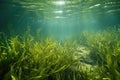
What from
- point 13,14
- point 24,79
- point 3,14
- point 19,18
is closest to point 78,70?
point 24,79

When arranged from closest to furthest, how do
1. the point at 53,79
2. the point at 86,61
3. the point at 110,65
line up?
the point at 110,65 < the point at 53,79 < the point at 86,61

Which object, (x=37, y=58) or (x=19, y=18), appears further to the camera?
(x=19, y=18)

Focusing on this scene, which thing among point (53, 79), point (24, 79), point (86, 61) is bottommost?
point (86, 61)

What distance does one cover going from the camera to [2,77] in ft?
11.6

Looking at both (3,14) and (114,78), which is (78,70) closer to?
(114,78)

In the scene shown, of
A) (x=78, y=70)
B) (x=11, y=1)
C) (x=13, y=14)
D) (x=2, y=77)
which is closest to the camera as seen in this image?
(x=2, y=77)

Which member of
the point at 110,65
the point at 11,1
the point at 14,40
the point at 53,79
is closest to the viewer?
the point at 110,65

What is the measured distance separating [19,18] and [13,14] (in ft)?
8.16

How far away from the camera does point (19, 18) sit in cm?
2025

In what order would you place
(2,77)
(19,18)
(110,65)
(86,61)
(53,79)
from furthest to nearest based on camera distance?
1. (19,18)
2. (86,61)
3. (53,79)
4. (110,65)
5. (2,77)

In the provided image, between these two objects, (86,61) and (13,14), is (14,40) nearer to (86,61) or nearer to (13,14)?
(86,61)

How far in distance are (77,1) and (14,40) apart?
34.9 feet

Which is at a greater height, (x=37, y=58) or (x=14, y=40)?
(x=14, y=40)

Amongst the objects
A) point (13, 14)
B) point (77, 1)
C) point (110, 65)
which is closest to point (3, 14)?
point (13, 14)
